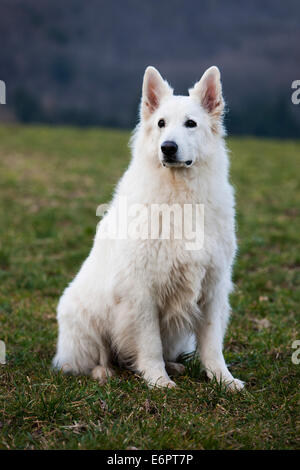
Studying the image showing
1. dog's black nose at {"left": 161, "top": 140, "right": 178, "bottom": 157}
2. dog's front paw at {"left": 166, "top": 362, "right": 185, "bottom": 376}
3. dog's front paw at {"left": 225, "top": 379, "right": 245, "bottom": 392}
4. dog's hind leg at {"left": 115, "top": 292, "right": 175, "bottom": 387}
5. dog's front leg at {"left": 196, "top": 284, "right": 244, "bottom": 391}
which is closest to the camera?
dog's black nose at {"left": 161, "top": 140, "right": 178, "bottom": 157}

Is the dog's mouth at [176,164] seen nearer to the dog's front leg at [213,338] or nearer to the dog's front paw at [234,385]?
the dog's front leg at [213,338]

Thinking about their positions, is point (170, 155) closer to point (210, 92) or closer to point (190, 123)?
point (190, 123)

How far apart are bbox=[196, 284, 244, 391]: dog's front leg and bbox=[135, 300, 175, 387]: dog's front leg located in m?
0.35

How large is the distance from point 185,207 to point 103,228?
29.6 inches

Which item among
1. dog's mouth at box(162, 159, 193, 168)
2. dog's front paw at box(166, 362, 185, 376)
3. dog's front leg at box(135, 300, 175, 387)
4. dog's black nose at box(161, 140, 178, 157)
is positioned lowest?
dog's front paw at box(166, 362, 185, 376)

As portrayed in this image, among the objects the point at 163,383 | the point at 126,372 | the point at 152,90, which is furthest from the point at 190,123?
the point at 126,372

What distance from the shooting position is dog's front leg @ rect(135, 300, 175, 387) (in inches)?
151

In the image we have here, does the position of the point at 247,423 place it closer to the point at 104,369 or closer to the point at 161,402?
the point at 161,402

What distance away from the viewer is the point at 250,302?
576 centimetres

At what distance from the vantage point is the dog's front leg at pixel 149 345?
12.5 ft

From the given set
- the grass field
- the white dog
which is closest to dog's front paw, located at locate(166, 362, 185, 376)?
the white dog

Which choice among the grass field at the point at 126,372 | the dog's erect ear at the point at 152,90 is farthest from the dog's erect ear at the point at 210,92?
the grass field at the point at 126,372

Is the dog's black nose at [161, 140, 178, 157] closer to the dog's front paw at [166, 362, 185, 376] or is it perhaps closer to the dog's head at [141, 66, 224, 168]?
the dog's head at [141, 66, 224, 168]
